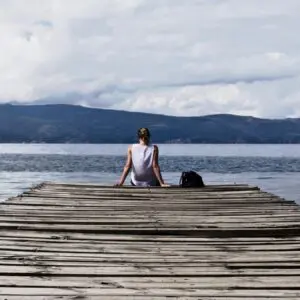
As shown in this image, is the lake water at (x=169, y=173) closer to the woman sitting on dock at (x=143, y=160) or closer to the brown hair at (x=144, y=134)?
the woman sitting on dock at (x=143, y=160)

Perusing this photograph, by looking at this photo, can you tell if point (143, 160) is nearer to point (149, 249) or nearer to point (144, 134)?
point (144, 134)

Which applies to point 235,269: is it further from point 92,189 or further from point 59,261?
point 92,189

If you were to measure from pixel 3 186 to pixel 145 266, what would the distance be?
3558 centimetres

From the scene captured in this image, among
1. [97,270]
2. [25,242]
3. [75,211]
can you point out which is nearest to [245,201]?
[75,211]

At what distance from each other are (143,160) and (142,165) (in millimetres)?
201

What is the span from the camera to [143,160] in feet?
45.3

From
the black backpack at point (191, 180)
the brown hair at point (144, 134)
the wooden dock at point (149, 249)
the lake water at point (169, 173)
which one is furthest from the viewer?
the lake water at point (169, 173)

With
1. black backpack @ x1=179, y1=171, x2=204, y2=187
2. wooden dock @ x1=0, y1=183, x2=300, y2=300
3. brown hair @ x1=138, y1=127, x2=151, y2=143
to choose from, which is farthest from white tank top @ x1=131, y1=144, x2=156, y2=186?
wooden dock @ x1=0, y1=183, x2=300, y2=300

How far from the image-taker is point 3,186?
4056 centimetres

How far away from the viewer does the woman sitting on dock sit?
13789 millimetres

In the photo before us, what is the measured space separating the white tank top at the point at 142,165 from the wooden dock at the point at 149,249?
96.8 inches

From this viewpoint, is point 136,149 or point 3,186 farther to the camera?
point 3,186

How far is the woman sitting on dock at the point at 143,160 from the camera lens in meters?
13.8

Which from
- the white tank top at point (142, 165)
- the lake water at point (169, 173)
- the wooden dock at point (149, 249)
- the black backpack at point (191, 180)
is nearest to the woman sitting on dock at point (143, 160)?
the white tank top at point (142, 165)
